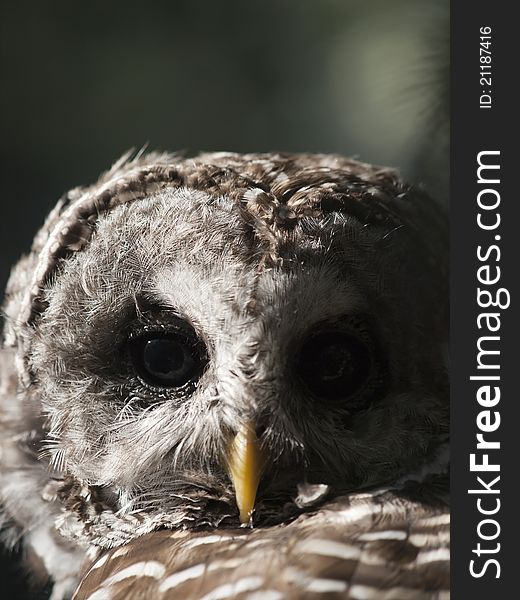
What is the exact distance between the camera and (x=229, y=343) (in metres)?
1.19

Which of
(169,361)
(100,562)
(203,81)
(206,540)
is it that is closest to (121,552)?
(100,562)

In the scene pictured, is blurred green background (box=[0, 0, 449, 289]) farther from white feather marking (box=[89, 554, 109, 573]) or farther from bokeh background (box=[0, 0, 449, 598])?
white feather marking (box=[89, 554, 109, 573])

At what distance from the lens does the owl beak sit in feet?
3.77

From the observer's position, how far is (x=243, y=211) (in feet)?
4.05

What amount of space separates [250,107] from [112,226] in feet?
4.79

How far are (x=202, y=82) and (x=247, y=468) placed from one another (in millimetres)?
1781

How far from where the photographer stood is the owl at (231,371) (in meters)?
1.16

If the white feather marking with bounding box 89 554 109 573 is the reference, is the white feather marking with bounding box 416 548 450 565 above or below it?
above

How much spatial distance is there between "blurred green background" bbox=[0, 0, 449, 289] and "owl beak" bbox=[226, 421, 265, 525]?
2.04 ft

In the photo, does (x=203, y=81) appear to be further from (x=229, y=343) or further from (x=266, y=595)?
(x=266, y=595)

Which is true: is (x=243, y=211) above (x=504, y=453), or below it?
above

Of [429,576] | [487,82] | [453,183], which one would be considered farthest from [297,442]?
[487,82]

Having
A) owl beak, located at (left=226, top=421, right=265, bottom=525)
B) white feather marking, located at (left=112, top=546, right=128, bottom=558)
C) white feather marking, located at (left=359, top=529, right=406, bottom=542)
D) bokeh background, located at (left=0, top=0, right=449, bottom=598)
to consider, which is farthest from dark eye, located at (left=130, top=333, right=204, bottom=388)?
bokeh background, located at (left=0, top=0, right=449, bottom=598)

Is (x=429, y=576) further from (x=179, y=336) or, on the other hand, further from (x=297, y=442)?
(x=179, y=336)
